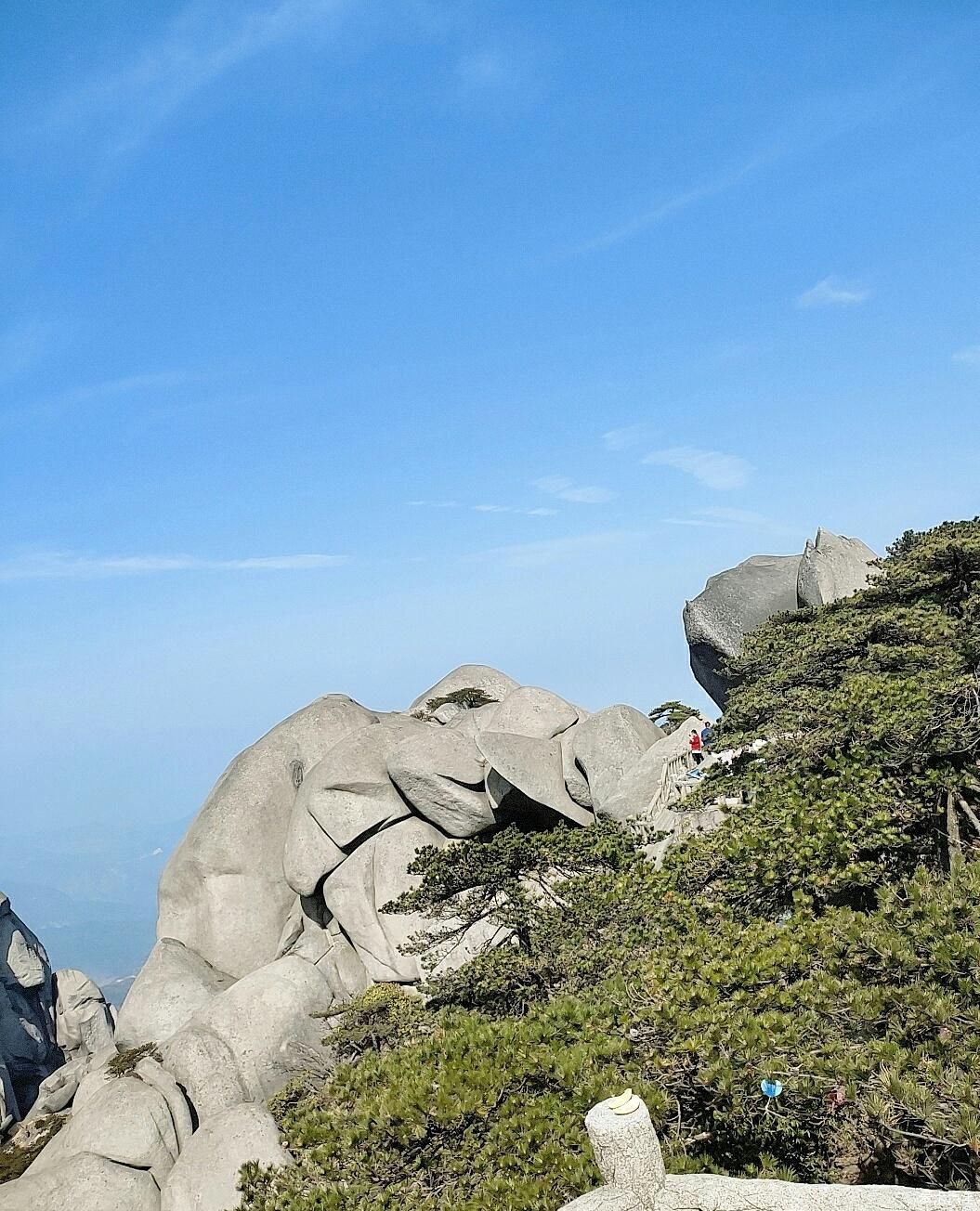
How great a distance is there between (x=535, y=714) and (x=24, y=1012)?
98.4 ft

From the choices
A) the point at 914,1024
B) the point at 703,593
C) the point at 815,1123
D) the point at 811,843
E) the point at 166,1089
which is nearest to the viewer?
the point at 914,1024

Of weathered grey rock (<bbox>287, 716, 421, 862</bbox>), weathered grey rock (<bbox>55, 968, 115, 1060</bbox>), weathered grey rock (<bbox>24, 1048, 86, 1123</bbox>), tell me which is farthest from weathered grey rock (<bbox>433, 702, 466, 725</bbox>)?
weathered grey rock (<bbox>55, 968, 115, 1060</bbox>)

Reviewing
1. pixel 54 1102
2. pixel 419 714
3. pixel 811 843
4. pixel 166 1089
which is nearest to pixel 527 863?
pixel 811 843

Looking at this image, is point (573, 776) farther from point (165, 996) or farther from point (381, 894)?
point (165, 996)

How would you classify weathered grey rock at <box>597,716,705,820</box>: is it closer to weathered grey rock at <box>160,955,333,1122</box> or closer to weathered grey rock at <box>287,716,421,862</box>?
weathered grey rock at <box>287,716,421,862</box>

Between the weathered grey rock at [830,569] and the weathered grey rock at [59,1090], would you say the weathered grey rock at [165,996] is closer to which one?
the weathered grey rock at [59,1090]

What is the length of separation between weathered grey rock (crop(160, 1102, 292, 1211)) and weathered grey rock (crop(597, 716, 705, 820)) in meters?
9.12

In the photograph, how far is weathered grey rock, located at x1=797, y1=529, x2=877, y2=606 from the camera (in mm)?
26564

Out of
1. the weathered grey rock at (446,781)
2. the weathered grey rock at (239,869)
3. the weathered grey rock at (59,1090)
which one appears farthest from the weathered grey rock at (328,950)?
the weathered grey rock at (59,1090)

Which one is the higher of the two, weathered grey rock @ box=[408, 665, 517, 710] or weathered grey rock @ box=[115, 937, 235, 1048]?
weathered grey rock @ box=[408, 665, 517, 710]

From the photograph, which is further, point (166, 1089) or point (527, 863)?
point (166, 1089)

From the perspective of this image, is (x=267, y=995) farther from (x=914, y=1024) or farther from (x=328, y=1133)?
(x=914, y=1024)

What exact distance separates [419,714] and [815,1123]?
2420 cm

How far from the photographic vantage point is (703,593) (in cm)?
2978
